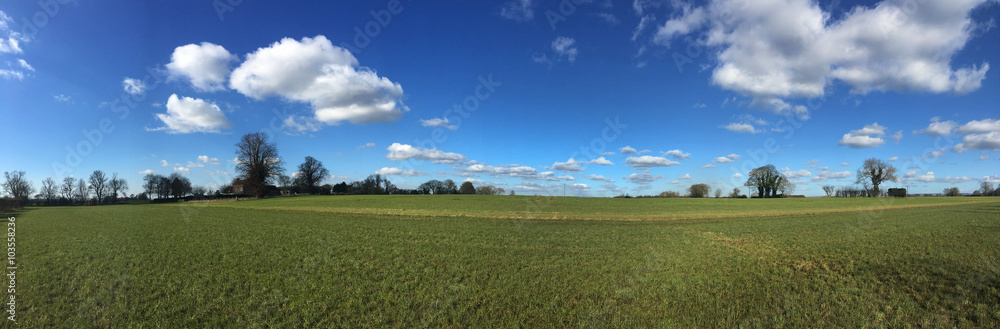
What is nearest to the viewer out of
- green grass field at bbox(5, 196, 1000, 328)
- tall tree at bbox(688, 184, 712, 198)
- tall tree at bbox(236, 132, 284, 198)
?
green grass field at bbox(5, 196, 1000, 328)

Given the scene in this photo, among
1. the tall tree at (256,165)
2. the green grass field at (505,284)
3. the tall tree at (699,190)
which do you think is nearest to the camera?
the green grass field at (505,284)

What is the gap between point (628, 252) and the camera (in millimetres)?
13344

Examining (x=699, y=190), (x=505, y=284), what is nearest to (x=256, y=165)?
(x=505, y=284)

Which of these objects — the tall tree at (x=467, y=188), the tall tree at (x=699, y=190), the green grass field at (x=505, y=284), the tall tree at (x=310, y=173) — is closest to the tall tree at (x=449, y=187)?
the tall tree at (x=467, y=188)

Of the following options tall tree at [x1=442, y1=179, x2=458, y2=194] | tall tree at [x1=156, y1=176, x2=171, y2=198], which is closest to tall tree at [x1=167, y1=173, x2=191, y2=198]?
tall tree at [x1=156, y1=176, x2=171, y2=198]

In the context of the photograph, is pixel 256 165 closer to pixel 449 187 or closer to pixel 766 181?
pixel 449 187

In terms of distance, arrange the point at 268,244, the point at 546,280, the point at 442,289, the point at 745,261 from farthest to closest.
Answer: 1. the point at 268,244
2. the point at 745,261
3. the point at 546,280
4. the point at 442,289

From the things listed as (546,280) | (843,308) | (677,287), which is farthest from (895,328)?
(546,280)

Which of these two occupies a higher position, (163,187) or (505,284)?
(163,187)

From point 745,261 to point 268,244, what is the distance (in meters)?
17.8

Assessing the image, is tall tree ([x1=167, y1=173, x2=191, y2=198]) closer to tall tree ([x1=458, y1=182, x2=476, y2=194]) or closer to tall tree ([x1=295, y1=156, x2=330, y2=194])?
tall tree ([x1=295, y1=156, x2=330, y2=194])

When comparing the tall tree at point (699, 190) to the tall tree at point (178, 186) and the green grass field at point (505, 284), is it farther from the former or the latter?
the tall tree at point (178, 186)

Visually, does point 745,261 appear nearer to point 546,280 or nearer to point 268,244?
point 546,280

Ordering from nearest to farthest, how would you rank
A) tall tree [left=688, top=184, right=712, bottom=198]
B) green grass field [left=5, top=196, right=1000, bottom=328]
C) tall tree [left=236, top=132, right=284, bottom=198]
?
green grass field [left=5, top=196, right=1000, bottom=328] → tall tree [left=236, top=132, right=284, bottom=198] → tall tree [left=688, top=184, right=712, bottom=198]
